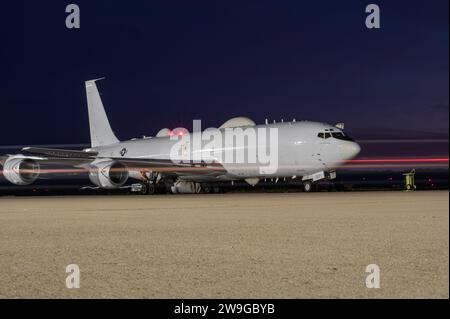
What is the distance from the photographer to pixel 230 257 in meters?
9.35

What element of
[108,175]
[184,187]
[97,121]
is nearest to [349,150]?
[184,187]

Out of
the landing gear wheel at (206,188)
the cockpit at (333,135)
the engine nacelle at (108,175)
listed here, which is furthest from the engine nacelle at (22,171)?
the cockpit at (333,135)

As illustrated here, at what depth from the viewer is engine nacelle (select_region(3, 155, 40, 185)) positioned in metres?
39.4

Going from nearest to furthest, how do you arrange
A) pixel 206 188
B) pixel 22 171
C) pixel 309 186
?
pixel 309 186
pixel 22 171
pixel 206 188

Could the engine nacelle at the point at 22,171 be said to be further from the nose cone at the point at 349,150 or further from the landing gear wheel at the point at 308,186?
the nose cone at the point at 349,150

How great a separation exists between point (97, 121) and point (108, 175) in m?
17.8

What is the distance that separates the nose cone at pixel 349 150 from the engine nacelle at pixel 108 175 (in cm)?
1384

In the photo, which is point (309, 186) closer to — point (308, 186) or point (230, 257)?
point (308, 186)

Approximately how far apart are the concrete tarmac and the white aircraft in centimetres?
1801

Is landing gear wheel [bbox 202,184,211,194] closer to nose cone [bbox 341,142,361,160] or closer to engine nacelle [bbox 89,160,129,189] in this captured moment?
engine nacelle [bbox 89,160,129,189]

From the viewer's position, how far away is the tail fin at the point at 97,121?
54.1 metres
